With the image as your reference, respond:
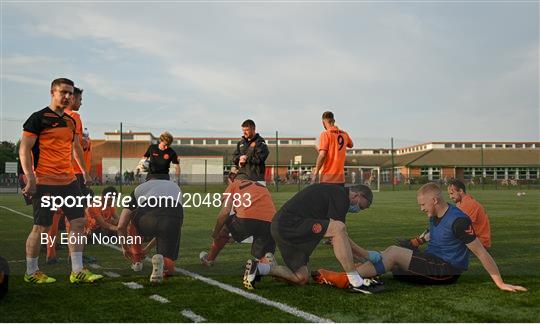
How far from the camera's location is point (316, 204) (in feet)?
16.4

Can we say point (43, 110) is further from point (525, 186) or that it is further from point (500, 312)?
point (525, 186)

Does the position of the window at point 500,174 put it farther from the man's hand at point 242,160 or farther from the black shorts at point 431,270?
the black shorts at point 431,270

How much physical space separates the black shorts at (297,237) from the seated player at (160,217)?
129cm

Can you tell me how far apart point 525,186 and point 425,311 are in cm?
3513

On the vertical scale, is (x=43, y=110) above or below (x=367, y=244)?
above

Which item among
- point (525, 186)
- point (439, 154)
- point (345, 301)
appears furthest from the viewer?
point (439, 154)

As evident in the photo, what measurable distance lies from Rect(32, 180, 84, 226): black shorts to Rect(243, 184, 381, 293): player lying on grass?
203cm

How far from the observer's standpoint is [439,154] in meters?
43.7

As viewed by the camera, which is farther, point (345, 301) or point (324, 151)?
point (324, 151)

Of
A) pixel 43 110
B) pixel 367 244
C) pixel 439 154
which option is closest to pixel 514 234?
pixel 367 244

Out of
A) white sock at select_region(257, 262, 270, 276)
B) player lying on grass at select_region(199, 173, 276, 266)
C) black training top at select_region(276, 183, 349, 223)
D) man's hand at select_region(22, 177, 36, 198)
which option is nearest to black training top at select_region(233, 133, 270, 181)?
player lying on grass at select_region(199, 173, 276, 266)

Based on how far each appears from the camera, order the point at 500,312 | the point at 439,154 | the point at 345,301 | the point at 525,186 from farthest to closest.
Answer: the point at 439,154 < the point at 525,186 < the point at 345,301 < the point at 500,312

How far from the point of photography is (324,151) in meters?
7.99

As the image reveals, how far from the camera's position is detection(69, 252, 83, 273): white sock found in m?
5.17
